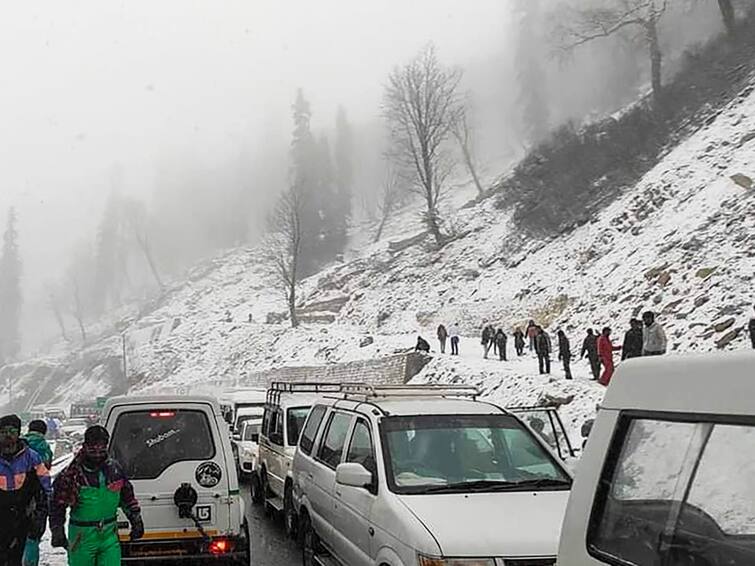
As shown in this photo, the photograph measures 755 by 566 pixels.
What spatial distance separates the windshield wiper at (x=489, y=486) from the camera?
5.85 m

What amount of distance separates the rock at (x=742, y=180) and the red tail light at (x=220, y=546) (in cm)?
2389

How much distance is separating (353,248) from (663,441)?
8602 centimetres

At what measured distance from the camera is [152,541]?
720cm

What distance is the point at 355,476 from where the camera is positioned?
5949 mm

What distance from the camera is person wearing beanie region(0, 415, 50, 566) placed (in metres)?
6.50

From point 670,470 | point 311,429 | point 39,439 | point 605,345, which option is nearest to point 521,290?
point 605,345

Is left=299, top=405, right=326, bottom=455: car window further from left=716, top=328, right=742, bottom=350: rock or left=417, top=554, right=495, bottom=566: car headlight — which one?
left=716, top=328, right=742, bottom=350: rock

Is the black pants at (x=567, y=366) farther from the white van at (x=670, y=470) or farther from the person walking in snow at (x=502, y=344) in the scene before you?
the white van at (x=670, y=470)

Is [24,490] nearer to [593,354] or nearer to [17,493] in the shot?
[17,493]

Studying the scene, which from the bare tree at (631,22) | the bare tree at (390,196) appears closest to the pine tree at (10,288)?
the bare tree at (390,196)

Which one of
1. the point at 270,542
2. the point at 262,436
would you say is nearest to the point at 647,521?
the point at 270,542

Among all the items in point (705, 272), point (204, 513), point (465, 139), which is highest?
point (465, 139)

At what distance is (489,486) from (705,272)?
2034 cm

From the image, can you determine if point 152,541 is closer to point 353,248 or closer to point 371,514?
point 371,514
